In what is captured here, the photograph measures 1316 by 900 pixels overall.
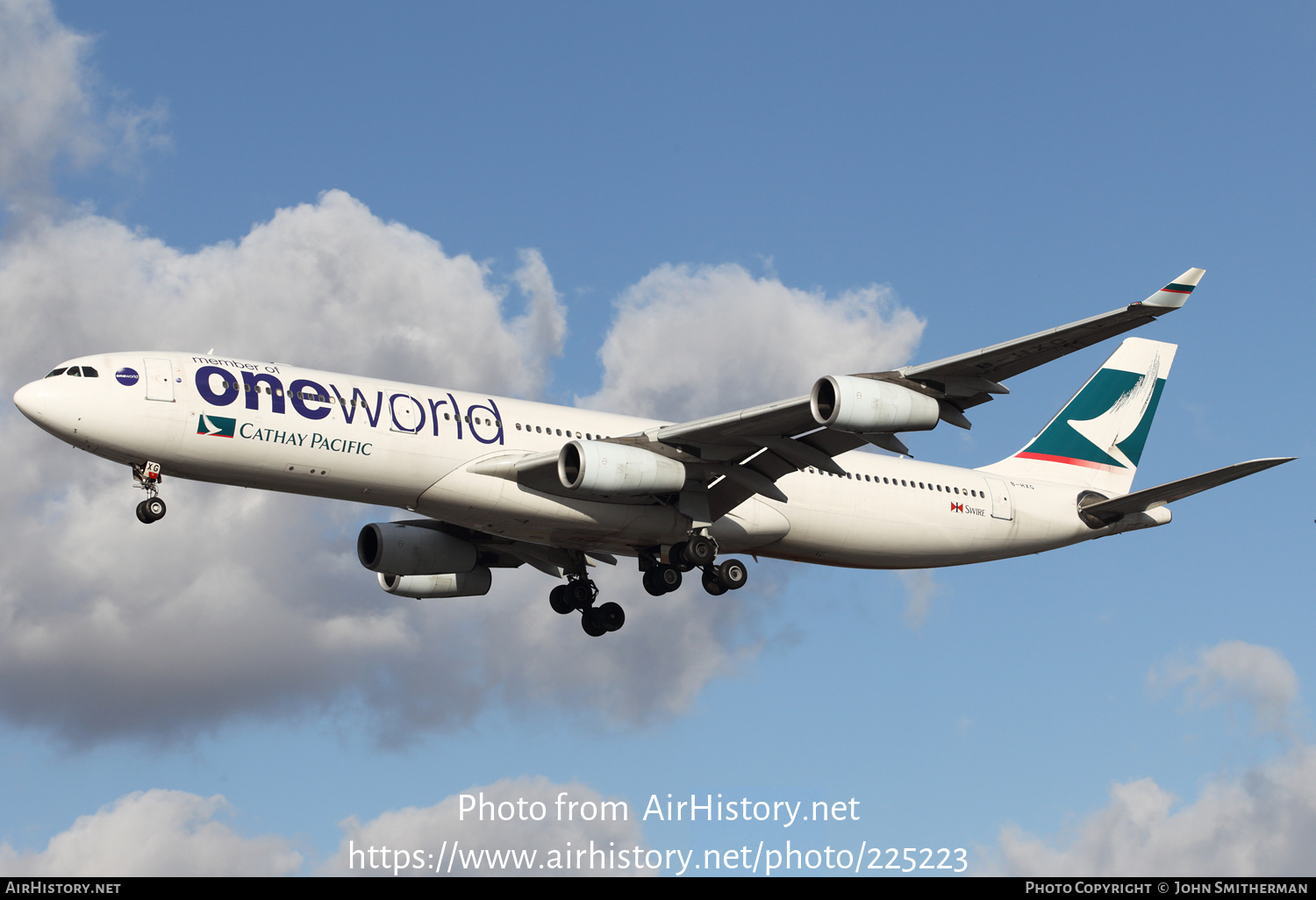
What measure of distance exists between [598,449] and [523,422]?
2.63m

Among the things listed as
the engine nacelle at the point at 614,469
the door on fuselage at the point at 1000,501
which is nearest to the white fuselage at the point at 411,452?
the engine nacelle at the point at 614,469

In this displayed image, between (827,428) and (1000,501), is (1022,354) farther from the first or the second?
(1000,501)

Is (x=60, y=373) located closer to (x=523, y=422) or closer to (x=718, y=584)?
(x=523, y=422)

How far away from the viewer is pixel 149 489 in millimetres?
31344

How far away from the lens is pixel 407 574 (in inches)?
1564

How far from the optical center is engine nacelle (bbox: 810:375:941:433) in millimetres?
30547

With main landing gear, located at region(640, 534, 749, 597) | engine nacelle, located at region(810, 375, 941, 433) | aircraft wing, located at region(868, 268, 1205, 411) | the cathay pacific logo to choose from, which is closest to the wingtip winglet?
aircraft wing, located at region(868, 268, 1205, 411)

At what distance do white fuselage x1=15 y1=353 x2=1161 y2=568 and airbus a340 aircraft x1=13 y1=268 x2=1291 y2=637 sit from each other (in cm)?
5

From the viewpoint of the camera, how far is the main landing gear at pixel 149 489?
31188 millimetres

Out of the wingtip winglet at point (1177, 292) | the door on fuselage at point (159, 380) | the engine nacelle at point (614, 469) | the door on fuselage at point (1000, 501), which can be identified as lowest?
the wingtip winglet at point (1177, 292)

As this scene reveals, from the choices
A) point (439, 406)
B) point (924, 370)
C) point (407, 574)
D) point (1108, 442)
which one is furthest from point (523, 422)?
point (1108, 442)

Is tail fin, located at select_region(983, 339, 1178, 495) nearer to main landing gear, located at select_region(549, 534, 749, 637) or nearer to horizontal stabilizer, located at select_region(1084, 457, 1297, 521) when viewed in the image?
horizontal stabilizer, located at select_region(1084, 457, 1297, 521)

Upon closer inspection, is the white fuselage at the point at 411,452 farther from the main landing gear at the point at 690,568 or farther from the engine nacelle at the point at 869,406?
the engine nacelle at the point at 869,406

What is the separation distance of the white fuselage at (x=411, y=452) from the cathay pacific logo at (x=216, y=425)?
28 millimetres
